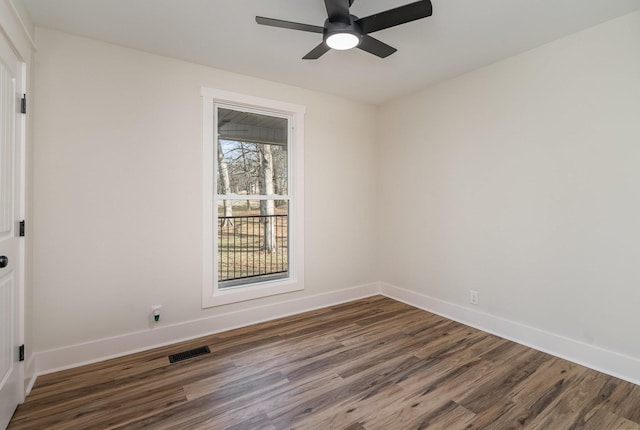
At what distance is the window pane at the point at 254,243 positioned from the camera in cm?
340

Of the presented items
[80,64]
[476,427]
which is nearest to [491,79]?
[476,427]

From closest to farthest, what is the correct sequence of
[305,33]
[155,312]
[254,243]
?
1. [305,33]
2. [155,312]
3. [254,243]

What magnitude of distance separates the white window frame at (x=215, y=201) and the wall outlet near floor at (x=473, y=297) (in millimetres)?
1816

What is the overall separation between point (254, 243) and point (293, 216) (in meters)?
0.58

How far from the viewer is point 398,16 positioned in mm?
1818

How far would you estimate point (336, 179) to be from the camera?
3908mm

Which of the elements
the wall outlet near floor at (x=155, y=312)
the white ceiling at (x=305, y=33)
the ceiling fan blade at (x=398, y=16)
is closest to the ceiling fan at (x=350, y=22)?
the ceiling fan blade at (x=398, y=16)

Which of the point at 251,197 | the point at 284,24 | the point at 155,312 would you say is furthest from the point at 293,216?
the point at 284,24

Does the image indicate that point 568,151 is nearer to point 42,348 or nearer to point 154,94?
point 154,94

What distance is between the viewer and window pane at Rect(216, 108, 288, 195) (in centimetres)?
323

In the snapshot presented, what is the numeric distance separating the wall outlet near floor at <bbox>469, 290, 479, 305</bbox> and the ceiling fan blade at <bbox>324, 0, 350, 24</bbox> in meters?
2.75

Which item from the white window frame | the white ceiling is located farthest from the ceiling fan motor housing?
the white window frame

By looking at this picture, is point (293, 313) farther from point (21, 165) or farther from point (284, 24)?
point (284, 24)

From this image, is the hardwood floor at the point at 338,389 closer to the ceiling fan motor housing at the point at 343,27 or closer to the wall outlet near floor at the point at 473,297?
the wall outlet near floor at the point at 473,297
